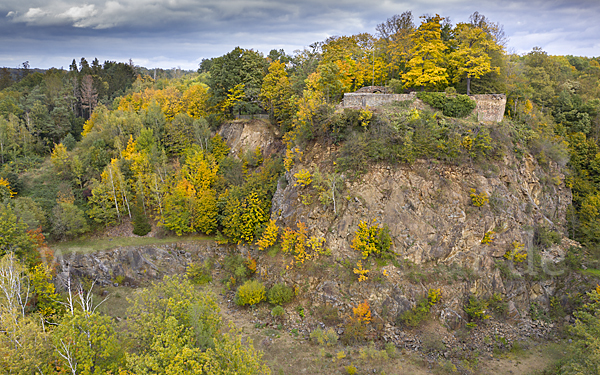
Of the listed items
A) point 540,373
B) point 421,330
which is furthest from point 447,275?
point 540,373

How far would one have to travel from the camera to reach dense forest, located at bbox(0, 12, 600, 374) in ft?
62.0

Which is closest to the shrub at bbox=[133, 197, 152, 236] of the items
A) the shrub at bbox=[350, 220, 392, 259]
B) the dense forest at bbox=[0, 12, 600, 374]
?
the dense forest at bbox=[0, 12, 600, 374]

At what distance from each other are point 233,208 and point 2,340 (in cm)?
1739

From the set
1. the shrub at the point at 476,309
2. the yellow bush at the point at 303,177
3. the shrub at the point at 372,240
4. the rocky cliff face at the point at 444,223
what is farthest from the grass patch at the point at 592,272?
the yellow bush at the point at 303,177

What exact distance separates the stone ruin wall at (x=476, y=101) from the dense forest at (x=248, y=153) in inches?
61.4

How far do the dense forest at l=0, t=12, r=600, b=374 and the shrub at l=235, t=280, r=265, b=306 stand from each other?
3543 mm

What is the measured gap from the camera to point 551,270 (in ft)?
76.8

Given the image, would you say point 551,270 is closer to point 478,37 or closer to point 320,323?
point 320,323

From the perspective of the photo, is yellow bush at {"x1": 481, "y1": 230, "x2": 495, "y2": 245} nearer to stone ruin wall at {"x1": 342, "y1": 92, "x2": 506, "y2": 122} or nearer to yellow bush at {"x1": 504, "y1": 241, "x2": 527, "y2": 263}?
yellow bush at {"x1": 504, "y1": 241, "x2": 527, "y2": 263}

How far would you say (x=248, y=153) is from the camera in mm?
33781

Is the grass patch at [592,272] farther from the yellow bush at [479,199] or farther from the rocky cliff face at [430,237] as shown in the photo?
the yellow bush at [479,199]

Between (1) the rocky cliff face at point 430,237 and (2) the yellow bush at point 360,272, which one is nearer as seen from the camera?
(2) the yellow bush at point 360,272

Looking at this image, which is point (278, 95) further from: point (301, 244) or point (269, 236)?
point (301, 244)

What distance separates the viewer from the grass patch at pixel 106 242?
2814cm
